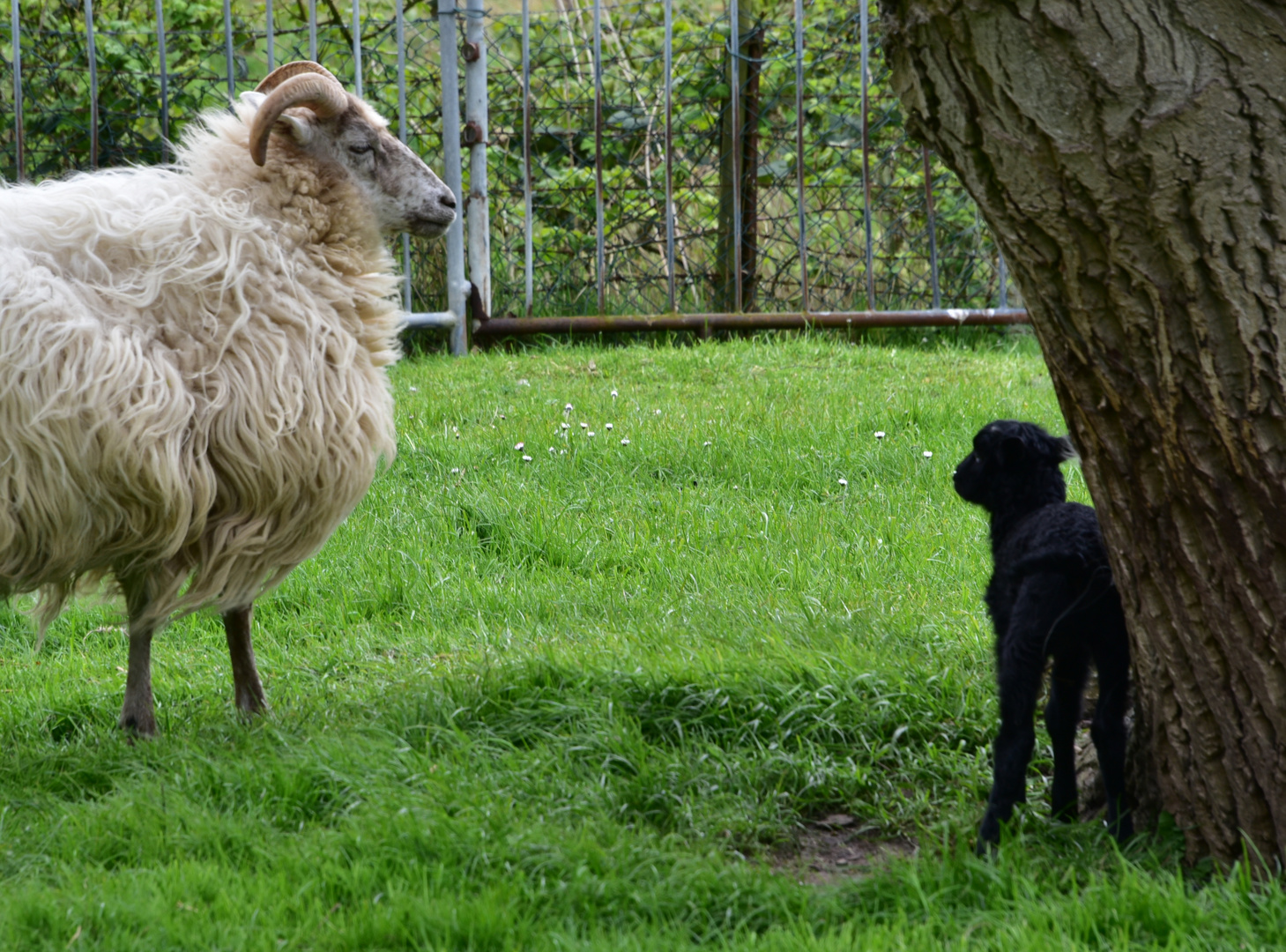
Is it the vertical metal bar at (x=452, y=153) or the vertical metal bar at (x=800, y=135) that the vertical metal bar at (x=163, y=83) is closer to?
the vertical metal bar at (x=452, y=153)

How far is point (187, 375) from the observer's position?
120 inches

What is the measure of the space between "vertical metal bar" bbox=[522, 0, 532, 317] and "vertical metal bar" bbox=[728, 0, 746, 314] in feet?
4.32

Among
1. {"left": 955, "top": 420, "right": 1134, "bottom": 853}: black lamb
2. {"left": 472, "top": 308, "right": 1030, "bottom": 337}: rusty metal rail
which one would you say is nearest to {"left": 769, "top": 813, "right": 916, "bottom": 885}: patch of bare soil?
{"left": 955, "top": 420, "right": 1134, "bottom": 853}: black lamb

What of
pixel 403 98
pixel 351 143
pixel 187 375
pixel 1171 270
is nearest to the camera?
pixel 1171 270

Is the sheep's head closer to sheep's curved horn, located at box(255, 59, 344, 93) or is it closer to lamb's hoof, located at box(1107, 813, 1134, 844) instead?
lamb's hoof, located at box(1107, 813, 1134, 844)

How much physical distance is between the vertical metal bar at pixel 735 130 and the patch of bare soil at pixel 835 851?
5642mm

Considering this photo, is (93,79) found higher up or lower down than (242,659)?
higher up

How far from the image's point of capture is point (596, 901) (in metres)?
2.24

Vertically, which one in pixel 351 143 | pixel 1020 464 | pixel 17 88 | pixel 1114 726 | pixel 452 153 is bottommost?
pixel 1114 726

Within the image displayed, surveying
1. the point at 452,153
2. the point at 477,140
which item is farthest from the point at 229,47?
the point at 477,140

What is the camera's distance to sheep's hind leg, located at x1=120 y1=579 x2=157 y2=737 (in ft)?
10.6

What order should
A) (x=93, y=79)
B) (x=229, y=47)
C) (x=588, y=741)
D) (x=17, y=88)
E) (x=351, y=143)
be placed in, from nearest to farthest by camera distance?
(x=588, y=741), (x=351, y=143), (x=17, y=88), (x=93, y=79), (x=229, y=47)

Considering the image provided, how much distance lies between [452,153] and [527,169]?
48 cm

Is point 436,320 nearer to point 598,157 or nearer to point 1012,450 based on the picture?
point 598,157
